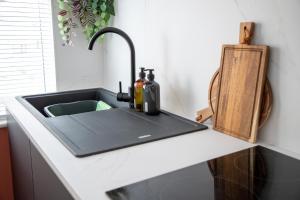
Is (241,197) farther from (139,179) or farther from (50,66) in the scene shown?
(50,66)

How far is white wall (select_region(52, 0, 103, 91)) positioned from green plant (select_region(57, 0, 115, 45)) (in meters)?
0.05

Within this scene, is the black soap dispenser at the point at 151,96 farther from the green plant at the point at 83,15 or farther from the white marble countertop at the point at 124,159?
the green plant at the point at 83,15

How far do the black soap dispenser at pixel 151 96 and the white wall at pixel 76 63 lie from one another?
0.93 metres

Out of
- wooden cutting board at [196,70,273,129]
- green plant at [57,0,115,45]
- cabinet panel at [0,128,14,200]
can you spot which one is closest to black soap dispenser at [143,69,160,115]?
wooden cutting board at [196,70,273,129]

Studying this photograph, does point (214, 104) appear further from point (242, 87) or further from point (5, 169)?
point (5, 169)

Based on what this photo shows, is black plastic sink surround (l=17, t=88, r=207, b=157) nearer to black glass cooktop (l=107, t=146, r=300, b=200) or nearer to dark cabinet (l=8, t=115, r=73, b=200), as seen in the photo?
dark cabinet (l=8, t=115, r=73, b=200)

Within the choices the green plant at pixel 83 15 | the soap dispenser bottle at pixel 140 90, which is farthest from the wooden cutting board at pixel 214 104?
the green plant at pixel 83 15

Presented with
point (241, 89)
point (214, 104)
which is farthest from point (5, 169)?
point (241, 89)

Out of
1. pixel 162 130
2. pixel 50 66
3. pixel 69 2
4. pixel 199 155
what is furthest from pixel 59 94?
pixel 199 155

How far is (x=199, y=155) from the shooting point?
96 cm

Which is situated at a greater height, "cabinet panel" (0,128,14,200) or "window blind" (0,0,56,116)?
"window blind" (0,0,56,116)

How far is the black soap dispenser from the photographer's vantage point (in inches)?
52.9

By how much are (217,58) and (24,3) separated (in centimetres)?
142

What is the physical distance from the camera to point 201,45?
4.17 feet
